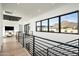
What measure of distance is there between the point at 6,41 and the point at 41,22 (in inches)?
36.6

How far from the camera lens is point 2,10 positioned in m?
2.28

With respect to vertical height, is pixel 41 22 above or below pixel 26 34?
above

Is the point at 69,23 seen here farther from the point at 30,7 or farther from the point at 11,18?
the point at 11,18

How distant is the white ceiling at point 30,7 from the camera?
2209 millimetres

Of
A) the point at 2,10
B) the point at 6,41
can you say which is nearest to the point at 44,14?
the point at 2,10

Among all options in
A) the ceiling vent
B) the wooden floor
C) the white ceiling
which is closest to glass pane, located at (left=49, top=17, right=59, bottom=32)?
the white ceiling

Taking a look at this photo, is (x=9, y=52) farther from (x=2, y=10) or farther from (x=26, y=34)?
(x=2, y=10)

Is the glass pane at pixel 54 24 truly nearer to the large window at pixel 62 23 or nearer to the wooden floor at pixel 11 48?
the large window at pixel 62 23

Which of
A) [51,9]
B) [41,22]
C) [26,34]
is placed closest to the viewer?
[51,9]

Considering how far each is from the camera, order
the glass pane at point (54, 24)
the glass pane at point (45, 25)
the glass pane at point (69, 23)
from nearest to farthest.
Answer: the glass pane at point (69, 23)
the glass pane at point (54, 24)
the glass pane at point (45, 25)

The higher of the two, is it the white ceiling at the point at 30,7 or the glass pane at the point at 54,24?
the white ceiling at the point at 30,7

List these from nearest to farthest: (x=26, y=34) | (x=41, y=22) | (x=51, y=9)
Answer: (x=51, y=9) → (x=41, y=22) → (x=26, y=34)

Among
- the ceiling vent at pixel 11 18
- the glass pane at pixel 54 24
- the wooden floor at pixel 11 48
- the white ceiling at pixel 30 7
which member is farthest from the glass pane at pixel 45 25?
the wooden floor at pixel 11 48

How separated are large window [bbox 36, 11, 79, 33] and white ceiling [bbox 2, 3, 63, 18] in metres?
0.24
